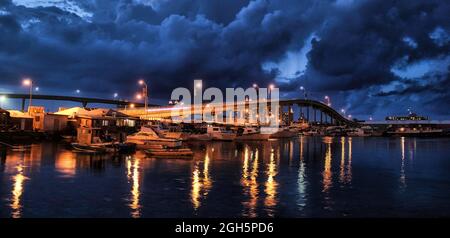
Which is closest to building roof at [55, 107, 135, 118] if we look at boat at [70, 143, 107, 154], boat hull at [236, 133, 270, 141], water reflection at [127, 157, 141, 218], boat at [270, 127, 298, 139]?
boat hull at [236, 133, 270, 141]

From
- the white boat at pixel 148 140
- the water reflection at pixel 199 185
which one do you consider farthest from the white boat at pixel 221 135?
the water reflection at pixel 199 185

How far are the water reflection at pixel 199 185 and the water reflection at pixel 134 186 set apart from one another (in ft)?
8.84

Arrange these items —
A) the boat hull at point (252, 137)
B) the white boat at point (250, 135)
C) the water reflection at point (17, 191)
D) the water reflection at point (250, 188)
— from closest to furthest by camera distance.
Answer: the water reflection at point (17, 191), the water reflection at point (250, 188), the boat hull at point (252, 137), the white boat at point (250, 135)

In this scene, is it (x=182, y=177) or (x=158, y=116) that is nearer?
(x=182, y=177)

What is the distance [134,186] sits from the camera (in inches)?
955

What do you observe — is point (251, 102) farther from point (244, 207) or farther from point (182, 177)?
point (244, 207)

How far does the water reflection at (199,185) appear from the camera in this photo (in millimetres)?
20656

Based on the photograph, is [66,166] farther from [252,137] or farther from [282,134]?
[282,134]

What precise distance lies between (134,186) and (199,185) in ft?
12.9

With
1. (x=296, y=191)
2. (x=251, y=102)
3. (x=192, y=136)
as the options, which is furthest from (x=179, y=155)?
(x=251, y=102)

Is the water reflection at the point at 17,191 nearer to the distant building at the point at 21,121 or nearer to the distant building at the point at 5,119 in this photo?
the distant building at the point at 5,119
